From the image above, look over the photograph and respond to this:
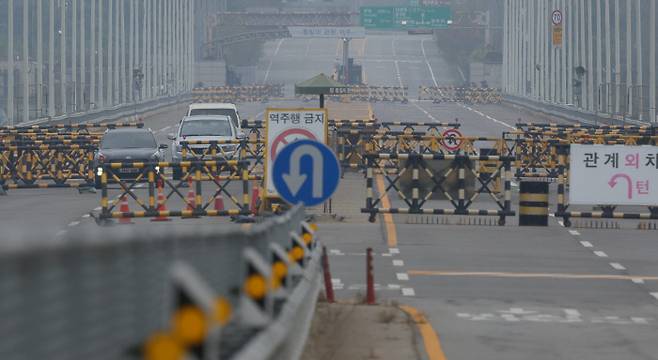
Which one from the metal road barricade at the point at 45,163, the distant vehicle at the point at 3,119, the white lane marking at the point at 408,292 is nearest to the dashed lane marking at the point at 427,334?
the white lane marking at the point at 408,292

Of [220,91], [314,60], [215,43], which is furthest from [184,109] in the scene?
[314,60]

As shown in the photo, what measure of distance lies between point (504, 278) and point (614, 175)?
8.02 metres

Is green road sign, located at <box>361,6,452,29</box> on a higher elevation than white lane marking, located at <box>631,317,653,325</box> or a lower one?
higher

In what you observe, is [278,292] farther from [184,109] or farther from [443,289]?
[184,109]

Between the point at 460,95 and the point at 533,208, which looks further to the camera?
the point at 460,95

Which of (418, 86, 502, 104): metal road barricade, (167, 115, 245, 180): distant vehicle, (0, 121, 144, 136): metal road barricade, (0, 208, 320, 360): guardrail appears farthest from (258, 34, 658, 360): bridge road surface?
(418, 86, 502, 104): metal road barricade

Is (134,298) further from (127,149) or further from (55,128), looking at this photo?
(55,128)

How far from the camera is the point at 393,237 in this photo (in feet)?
81.5

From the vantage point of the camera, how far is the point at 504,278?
19.7 meters

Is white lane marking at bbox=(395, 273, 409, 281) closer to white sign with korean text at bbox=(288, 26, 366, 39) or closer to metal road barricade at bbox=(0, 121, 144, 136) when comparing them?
metal road barricade at bbox=(0, 121, 144, 136)

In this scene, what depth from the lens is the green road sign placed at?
147m

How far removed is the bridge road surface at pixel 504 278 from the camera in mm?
14625

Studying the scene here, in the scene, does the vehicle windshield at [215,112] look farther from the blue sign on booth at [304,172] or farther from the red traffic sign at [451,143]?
the blue sign on booth at [304,172]

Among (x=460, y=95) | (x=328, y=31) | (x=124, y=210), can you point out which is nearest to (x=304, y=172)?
(x=124, y=210)
